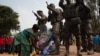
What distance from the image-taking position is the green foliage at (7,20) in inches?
1805

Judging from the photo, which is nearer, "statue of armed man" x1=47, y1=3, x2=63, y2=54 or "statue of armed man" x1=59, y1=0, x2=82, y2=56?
"statue of armed man" x1=59, y1=0, x2=82, y2=56

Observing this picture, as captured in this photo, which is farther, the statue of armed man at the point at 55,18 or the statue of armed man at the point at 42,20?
the statue of armed man at the point at 42,20

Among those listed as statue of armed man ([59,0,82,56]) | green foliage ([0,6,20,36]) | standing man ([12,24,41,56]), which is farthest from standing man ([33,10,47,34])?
green foliage ([0,6,20,36])

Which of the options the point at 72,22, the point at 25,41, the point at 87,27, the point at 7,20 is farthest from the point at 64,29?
the point at 7,20

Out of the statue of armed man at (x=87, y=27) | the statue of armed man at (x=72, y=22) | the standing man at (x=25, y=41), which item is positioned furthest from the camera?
the statue of armed man at (x=87, y=27)

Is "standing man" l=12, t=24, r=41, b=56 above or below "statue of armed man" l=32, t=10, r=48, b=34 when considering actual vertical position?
below

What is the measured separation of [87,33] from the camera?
43.2 feet

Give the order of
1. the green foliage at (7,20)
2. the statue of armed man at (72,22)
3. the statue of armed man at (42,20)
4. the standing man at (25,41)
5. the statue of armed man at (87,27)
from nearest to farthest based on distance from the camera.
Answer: the standing man at (25,41)
the statue of armed man at (72,22)
the statue of armed man at (87,27)
the statue of armed man at (42,20)
the green foliage at (7,20)

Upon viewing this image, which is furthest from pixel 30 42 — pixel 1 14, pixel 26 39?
pixel 1 14

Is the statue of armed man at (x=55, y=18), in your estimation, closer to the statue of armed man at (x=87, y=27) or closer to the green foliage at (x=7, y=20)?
the statue of armed man at (x=87, y=27)

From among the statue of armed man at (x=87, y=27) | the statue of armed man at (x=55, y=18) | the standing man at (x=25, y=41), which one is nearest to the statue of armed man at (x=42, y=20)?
the statue of armed man at (x=55, y=18)

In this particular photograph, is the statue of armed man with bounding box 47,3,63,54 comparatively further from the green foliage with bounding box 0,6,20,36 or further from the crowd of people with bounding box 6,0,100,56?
the green foliage with bounding box 0,6,20,36

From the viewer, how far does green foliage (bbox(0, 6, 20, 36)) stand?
45841 mm

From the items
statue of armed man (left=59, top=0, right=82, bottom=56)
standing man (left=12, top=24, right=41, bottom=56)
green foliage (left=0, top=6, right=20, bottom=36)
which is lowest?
standing man (left=12, top=24, right=41, bottom=56)
